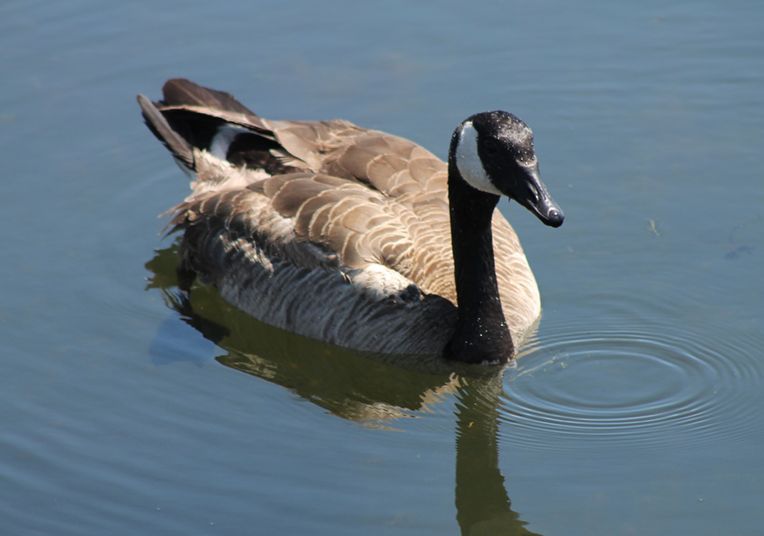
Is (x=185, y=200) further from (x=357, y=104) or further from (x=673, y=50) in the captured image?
(x=673, y=50)

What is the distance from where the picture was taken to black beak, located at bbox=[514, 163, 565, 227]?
1052cm

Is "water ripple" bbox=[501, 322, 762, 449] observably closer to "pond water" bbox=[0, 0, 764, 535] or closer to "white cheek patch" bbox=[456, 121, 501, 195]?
"pond water" bbox=[0, 0, 764, 535]

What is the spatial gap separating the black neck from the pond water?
29cm

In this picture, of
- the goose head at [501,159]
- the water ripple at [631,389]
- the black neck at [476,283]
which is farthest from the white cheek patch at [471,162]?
the water ripple at [631,389]

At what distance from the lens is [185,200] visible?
13.5 metres

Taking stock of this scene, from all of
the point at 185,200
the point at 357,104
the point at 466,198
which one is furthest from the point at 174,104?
the point at 466,198

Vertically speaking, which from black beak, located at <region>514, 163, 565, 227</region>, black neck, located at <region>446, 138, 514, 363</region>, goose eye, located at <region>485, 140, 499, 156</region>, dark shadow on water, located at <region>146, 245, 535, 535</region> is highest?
goose eye, located at <region>485, 140, 499, 156</region>

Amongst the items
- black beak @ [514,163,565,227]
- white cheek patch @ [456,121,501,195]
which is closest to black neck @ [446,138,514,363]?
white cheek patch @ [456,121,501,195]

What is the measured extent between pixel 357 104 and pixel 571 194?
2804 millimetres

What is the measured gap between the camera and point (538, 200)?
10742 mm

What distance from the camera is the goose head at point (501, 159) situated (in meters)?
10.9

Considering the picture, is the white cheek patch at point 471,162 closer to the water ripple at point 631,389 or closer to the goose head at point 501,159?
the goose head at point 501,159

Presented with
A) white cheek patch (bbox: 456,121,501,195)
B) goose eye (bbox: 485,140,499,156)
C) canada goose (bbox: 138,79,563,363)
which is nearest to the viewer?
goose eye (bbox: 485,140,499,156)

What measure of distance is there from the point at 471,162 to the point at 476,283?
1.06 m
